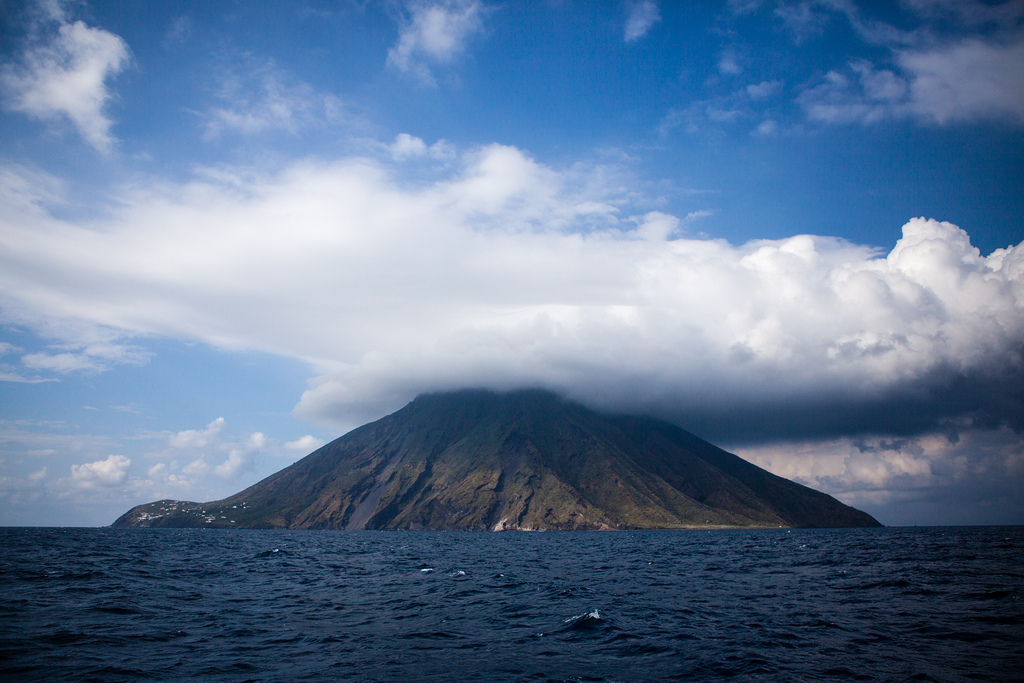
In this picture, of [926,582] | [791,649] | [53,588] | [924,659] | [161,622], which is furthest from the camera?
[926,582]

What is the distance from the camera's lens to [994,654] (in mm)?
21516

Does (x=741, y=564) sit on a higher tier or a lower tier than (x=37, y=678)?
lower

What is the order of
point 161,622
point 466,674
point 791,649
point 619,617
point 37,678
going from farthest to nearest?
point 619,617 → point 161,622 → point 791,649 → point 466,674 → point 37,678

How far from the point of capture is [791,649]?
2269cm

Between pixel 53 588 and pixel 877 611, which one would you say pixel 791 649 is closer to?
pixel 877 611

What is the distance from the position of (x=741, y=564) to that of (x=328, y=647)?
56.0 metres

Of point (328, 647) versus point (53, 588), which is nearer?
point (328, 647)

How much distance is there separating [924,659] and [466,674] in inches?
752

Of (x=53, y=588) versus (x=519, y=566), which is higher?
(x=53, y=588)

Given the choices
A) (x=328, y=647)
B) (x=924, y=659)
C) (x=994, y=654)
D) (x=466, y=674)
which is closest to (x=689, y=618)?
(x=924, y=659)

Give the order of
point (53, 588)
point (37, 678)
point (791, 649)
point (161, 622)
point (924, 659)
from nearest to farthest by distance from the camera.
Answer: point (37, 678)
point (924, 659)
point (791, 649)
point (161, 622)
point (53, 588)

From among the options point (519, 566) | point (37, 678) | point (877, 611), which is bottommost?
point (519, 566)

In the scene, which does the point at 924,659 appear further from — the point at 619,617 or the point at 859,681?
the point at 619,617

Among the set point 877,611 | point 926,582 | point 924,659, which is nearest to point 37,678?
point 924,659
